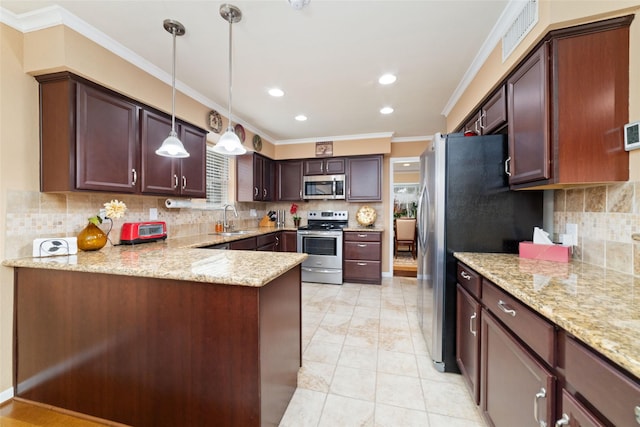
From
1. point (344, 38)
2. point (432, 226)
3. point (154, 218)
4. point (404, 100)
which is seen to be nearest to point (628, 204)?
point (432, 226)

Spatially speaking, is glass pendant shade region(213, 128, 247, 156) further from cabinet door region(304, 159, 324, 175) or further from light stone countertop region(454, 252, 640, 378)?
cabinet door region(304, 159, 324, 175)

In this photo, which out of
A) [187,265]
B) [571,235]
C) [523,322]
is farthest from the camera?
[571,235]

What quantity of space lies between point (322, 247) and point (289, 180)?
1452 mm

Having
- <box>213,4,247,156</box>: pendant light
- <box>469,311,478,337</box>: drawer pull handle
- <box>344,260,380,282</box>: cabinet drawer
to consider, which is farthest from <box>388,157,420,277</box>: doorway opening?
<box>213,4,247,156</box>: pendant light

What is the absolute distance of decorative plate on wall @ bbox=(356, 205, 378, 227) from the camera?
460 cm

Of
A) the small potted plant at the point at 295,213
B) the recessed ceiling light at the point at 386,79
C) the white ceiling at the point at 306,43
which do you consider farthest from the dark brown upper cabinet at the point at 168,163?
the small potted plant at the point at 295,213

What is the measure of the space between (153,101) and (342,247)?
3121 millimetres

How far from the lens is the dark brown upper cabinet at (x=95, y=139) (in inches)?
67.8

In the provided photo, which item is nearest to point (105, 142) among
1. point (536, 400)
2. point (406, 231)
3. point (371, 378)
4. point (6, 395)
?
point (6, 395)

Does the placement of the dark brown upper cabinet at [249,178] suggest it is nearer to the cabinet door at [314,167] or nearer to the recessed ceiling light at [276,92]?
the cabinet door at [314,167]

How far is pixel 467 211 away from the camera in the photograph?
1.86m

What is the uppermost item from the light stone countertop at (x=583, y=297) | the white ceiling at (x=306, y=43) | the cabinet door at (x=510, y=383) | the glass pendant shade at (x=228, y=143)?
the white ceiling at (x=306, y=43)

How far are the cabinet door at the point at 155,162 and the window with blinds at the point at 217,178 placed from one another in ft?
3.44

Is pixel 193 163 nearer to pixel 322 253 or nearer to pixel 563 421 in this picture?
pixel 322 253
